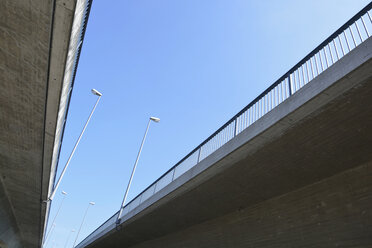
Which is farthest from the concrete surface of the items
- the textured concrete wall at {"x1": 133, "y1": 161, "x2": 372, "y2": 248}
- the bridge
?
the bridge

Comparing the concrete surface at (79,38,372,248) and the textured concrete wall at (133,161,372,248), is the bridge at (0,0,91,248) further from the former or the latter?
the textured concrete wall at (133,161,372,248)

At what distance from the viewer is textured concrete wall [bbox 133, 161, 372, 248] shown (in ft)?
26.6

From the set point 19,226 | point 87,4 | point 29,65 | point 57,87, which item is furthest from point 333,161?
point 19,226

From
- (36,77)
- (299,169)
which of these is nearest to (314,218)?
(299,169)

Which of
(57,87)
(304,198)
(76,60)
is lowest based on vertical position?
(304,198)

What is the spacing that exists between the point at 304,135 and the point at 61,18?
7.15m

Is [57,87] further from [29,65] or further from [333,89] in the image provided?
[333,89]

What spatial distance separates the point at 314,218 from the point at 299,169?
1.73 m

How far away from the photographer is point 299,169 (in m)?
9.25

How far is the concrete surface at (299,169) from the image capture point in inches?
269

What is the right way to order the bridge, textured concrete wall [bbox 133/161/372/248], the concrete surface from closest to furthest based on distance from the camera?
1. the concrete surface
2. the bridge
3. textured concrete wall [bbox 133/161/372/248]

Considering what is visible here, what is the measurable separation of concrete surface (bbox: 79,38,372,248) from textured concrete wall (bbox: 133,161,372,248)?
30mm

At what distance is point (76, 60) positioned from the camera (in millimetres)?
8945

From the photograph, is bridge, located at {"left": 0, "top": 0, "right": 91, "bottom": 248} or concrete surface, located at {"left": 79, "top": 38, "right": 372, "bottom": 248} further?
bridge, located at {"left": 0, "top": 0, "right": 91, "bottom": 248}
